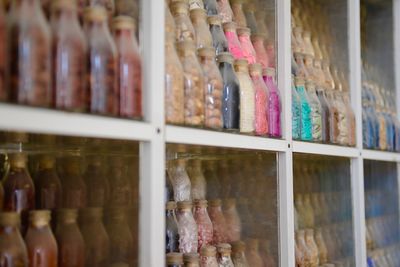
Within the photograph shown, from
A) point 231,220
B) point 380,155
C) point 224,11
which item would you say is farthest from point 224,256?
point 380,155

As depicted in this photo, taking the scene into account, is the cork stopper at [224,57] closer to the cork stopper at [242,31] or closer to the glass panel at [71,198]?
the cork stopper at [242,31]

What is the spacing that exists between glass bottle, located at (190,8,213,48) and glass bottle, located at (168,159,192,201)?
0.33 meters

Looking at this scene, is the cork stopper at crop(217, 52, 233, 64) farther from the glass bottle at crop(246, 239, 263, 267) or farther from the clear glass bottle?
the glass bottle at crop(246, 239, 263, 267)

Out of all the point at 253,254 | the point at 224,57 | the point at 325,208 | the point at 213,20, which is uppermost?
the point at 213,20

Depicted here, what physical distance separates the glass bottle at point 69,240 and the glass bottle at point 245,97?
45cm

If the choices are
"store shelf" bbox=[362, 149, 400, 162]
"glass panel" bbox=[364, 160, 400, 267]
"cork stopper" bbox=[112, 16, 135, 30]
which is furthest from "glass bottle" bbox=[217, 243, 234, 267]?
"glass panel" bbox=[364, 160, 400, 267]

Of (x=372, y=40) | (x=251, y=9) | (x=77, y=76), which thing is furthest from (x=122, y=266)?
(x=372, y=40)

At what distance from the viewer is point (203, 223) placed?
4.03ft

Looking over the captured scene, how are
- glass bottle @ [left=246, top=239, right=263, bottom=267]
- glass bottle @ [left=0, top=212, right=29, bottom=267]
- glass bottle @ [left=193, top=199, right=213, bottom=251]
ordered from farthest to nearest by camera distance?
glass bottle @ [left=246, top=239, right=263, bottom=267] < glass bottle @ [left=193, top=199, right=213, bottom=251] < glass bottle @ [left=0, top=212, right=29, bottom=267]

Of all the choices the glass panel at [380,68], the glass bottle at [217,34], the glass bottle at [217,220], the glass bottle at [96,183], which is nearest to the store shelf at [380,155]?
the glass panel at [380,68]

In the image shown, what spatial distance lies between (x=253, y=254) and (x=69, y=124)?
0.76 metres

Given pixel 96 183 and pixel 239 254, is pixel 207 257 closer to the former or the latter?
pixel 239 254

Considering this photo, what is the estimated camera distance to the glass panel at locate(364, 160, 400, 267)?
2.00 m

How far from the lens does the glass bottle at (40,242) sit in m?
0.82
